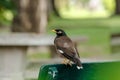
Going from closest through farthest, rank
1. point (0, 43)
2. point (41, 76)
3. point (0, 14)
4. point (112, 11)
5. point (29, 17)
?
point (41, 76)
point (0, 43)
point (0, 14)
point (29, 17)
point (112, 11)

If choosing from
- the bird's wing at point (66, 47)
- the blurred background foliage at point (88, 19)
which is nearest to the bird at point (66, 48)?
the bird's wing at point (66, 47)

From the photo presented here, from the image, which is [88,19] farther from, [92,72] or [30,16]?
[92,72]

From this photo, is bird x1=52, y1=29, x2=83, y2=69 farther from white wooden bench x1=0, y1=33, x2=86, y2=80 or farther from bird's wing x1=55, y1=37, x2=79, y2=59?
white wooden bench x1=0, y1=33, x2=86, y2=80

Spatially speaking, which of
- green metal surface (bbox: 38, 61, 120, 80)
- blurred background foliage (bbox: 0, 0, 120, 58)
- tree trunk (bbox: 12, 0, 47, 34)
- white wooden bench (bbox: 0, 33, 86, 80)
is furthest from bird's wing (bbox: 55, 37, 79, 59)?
blurred background foliage (bbox: 0, 0, 120, 58)

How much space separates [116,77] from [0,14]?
9929mm

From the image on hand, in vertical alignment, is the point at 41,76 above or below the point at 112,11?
above

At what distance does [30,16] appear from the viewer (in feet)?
58.4

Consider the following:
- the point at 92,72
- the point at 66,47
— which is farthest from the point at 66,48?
the point at 92,72

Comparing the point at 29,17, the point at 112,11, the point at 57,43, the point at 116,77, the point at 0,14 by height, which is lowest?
the point at 112,11

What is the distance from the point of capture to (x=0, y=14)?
13383 mm

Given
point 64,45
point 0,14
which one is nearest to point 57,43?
point 64,45

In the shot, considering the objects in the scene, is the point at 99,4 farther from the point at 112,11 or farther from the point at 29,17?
the point at 29,17

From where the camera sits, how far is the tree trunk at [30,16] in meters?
17.2

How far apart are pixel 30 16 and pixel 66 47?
40.1 ft
